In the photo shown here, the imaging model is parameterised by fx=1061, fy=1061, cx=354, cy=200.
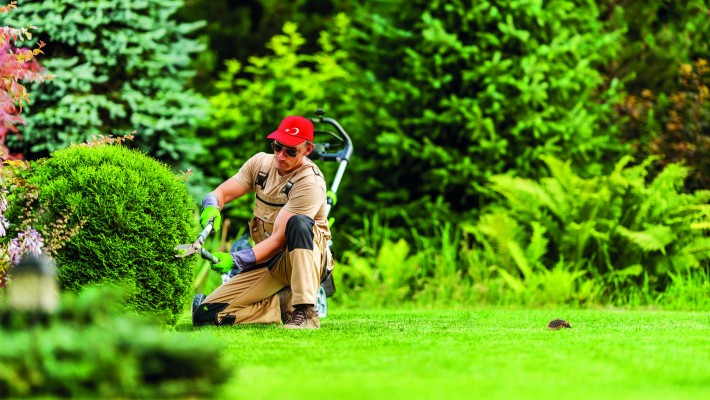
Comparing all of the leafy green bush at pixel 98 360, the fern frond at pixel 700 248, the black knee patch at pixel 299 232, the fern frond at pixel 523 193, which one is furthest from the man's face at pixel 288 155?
the fern frond at pixel 700 248

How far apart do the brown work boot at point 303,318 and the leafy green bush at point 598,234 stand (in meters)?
3.81

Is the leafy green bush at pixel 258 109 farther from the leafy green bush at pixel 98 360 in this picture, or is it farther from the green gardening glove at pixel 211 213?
the leafy green bush at pixel 98 360

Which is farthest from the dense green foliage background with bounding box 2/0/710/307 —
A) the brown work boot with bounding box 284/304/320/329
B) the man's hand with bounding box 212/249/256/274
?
the man's hand with bounding box 212/249/256/274

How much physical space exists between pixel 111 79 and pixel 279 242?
6.91 meters

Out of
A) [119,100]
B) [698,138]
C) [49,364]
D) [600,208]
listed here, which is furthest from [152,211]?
[698,138]

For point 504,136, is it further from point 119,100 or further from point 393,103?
point 119,100

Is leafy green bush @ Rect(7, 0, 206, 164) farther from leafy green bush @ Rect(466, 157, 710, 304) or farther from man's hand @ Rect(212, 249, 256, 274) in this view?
man's hand @ Rect(212, 249, 256, 274)

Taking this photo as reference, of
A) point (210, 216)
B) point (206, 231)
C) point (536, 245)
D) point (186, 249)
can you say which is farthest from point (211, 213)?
point (536, 245)

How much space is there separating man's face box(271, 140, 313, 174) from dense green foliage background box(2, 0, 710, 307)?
13.2ft

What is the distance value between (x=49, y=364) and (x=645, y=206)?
27.8 feet

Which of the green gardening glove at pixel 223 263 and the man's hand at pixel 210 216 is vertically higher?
the man's hand at pixel 210 216

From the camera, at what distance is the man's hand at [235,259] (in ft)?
22.5

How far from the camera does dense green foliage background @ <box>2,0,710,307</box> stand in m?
11.0

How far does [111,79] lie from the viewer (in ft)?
43.7
